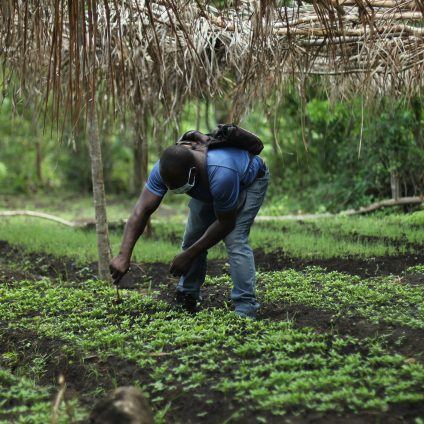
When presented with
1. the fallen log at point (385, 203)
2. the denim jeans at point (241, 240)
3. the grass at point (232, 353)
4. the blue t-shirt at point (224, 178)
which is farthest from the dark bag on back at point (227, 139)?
the fallen log at point (385, 203)

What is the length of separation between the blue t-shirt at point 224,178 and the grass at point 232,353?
884 millimetres

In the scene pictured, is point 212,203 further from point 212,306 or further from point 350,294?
point 350,294

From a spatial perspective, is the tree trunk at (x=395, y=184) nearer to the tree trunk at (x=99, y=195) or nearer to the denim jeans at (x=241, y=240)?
the tree trunk at (x=99, y=195)

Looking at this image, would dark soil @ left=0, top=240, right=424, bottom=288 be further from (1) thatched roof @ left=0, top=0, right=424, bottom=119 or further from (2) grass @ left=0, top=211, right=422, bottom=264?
(1) thatched roof @ left=0, top=0, right=424, bottom=119

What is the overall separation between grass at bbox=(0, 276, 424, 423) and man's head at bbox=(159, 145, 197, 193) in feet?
3.33

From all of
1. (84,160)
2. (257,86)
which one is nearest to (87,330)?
(257,86)

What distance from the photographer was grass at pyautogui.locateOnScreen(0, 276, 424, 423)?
11.6ft


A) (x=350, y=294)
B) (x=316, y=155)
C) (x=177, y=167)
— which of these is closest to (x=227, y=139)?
(x=177, y=167)

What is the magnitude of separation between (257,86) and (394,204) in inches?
260

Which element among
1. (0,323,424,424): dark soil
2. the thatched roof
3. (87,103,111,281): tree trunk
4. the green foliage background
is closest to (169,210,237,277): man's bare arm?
(0,323,424,424): dark soil

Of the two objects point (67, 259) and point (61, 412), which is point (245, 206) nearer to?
point (61, 412)

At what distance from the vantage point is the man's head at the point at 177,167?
449 centimetres

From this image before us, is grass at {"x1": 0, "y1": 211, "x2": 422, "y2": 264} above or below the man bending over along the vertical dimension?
below

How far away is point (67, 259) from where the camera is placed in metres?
8.38
